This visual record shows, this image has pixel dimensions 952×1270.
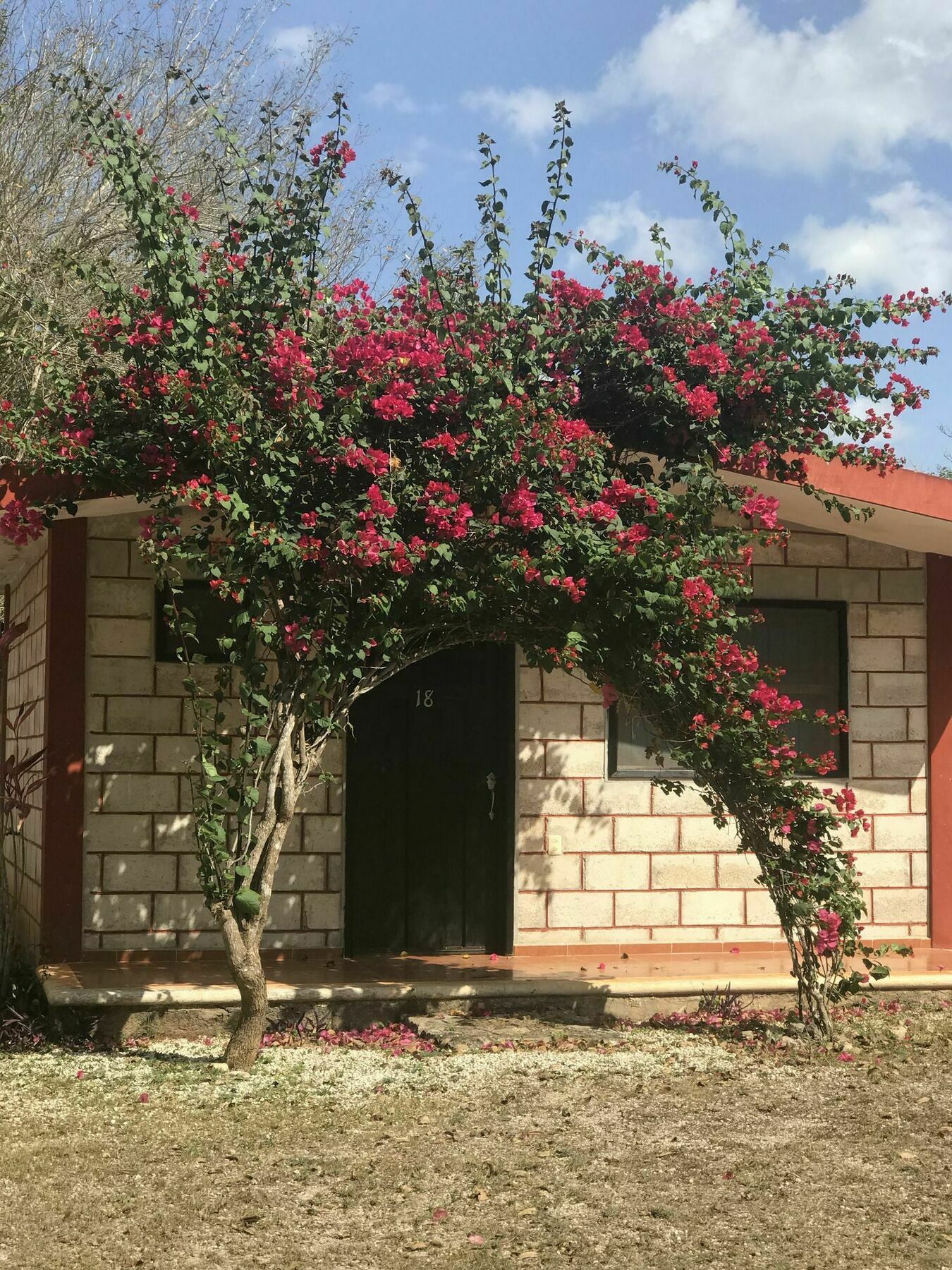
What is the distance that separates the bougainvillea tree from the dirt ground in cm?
66

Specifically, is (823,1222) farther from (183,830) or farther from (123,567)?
(123,567)

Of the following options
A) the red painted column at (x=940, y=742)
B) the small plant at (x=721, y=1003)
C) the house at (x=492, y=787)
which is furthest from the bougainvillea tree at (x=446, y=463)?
the red painted column at (x=940, y=742)

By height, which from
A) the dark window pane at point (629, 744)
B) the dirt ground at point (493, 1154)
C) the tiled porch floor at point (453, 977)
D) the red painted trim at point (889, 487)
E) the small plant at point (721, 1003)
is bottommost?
the dirt ground at point (493, 1154)

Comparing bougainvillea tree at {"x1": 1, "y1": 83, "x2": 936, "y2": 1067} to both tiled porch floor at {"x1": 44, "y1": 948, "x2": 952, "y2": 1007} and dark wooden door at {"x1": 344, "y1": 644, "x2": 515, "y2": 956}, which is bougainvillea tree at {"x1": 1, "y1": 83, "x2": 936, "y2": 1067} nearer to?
tiled porch floor at {"x1": 44, "y1": 948, "x2": 952, "y2": 1007}

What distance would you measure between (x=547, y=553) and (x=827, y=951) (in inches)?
99.9

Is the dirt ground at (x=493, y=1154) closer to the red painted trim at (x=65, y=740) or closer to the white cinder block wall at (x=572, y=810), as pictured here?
the red painted trim at (x=65, y=740)

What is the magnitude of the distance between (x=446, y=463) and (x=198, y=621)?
2623 millimetres

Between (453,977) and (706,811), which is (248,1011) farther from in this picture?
(706,811)

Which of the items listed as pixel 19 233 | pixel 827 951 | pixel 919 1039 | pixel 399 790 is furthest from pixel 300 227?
pixel 19 233

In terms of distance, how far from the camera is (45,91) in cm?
1476

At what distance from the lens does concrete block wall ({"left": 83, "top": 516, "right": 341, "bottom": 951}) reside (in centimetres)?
802

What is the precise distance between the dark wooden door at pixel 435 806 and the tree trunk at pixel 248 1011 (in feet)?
6.96

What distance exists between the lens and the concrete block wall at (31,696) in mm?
8281

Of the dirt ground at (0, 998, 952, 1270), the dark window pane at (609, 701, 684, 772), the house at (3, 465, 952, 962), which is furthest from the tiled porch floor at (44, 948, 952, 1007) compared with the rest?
the dark window pane at (609, 701, 684, 772)
